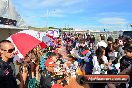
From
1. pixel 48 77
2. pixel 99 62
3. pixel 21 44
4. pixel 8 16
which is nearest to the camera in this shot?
pixel 48 77

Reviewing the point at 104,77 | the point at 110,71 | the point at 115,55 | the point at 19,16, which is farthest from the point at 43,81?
the point at 19,16

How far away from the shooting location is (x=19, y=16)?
2442cm

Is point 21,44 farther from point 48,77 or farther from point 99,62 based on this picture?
point 99,62

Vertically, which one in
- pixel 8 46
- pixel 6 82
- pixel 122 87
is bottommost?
pixel 122 87

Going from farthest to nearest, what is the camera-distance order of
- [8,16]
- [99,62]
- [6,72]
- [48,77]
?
[8,16] < [99,62] < [48,77] < [6,72]

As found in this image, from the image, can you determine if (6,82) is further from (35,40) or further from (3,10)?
(3,10)

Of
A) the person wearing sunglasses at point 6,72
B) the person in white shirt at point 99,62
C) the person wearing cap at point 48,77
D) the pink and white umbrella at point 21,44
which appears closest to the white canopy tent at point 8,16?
the person in white shirt at point 99,62

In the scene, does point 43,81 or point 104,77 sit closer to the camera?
point 104,77

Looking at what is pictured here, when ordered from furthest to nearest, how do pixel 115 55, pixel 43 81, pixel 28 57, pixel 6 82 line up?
pixel 115 55
pixel 28 57
pixel 43 81
pixel 6 82

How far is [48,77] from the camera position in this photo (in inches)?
269

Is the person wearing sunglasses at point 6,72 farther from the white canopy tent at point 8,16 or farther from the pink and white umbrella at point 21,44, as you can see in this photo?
the white canopy tent at point 8,16

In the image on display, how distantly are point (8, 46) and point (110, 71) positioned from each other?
4.17 m

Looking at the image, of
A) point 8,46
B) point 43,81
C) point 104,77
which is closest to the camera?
point 104,77

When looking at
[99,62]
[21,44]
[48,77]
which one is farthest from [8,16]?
[48,77]
